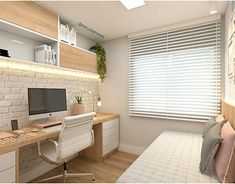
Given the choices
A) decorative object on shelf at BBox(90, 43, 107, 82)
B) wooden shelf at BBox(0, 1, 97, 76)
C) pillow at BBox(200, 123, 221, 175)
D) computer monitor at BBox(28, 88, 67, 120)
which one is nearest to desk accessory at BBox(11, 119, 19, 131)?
computer monitor at BBox(28, 88, 67, 120)

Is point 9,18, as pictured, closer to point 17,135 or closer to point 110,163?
point 17,135

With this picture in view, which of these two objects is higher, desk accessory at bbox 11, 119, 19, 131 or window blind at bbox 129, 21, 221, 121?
window blind at bbox 129, 21, 221, 121

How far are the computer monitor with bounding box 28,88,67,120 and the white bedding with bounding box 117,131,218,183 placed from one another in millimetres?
1453

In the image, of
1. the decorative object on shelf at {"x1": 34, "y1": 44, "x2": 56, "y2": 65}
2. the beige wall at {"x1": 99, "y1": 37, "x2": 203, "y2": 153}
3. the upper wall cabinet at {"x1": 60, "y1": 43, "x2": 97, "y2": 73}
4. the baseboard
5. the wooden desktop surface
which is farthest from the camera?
the baseboard

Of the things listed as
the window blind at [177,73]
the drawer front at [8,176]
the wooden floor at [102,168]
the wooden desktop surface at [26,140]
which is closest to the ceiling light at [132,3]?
the window blind at [177,73]

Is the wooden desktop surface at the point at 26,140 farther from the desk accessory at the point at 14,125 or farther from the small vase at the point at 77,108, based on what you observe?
the small vase at the point at 77,108

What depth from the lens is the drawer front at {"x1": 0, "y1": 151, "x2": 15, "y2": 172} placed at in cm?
132

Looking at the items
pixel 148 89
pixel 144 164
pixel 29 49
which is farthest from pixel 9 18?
pixel 148 89

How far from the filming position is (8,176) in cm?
137

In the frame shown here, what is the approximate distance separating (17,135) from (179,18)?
2822mm

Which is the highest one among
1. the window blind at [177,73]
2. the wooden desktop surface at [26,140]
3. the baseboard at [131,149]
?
the window blind at [177,73]

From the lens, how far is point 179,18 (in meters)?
2.51

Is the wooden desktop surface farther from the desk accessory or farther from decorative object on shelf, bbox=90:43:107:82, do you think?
decorative object on shelf, bbox=90:43:107:82

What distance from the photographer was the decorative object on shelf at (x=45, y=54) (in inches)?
87.8
